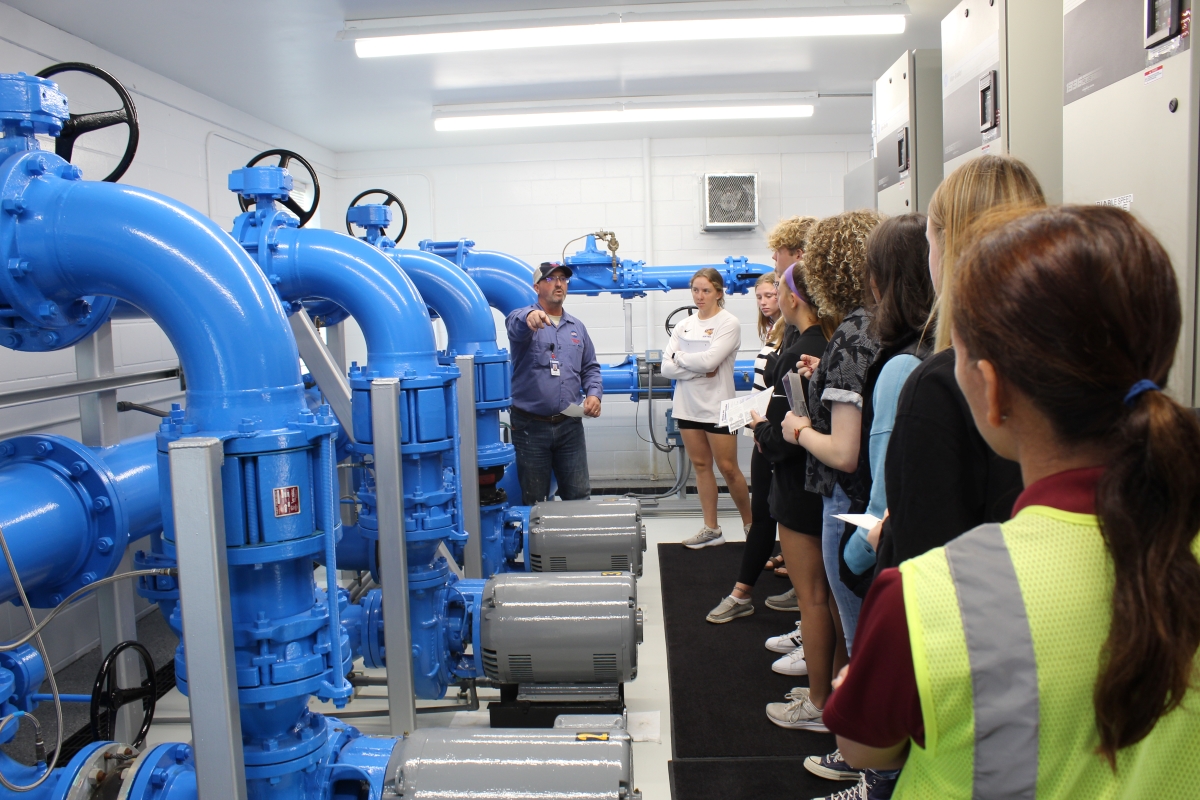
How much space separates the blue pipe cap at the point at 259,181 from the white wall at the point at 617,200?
4.46m

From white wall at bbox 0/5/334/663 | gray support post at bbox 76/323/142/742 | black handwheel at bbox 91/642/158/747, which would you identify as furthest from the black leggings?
white wall at bbox 0/5/334/663

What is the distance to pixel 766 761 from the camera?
2.49 metres

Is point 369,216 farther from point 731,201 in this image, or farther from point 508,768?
point 731,201

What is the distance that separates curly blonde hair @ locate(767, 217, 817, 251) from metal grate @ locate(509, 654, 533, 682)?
62.9 inches

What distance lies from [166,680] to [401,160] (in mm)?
4775

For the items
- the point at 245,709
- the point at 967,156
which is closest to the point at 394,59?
the point at 967,156

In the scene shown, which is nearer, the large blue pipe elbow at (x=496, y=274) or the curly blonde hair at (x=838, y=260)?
the curly blonde hair at (x=838, y=260)

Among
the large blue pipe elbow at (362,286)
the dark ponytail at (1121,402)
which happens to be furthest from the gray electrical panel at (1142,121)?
the large blue pipe elbow at (362,286)

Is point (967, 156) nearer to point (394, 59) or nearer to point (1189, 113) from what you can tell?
point (1189, 113)

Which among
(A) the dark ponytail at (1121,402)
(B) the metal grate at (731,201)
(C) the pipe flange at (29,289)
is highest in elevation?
(B) the metal grate at (731,201)

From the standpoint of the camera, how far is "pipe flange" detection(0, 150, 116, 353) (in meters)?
1.40

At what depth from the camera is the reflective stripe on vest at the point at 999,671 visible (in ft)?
2.01

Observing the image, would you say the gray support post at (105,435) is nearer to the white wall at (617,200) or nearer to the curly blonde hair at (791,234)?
the curly blonde hair at (791,234)

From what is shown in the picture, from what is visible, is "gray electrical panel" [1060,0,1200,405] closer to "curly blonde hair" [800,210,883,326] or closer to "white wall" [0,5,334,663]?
"curly blonde hair" [800,210,883,326]
